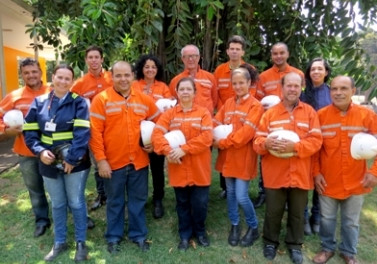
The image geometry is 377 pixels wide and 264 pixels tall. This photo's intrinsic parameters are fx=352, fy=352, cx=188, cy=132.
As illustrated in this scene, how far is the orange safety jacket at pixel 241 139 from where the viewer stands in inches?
133

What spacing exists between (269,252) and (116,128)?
6.34 feet

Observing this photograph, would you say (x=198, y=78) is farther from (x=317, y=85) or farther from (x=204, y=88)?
(x=317, y=85)

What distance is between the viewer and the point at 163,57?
16.3ft

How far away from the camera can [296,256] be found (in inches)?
135

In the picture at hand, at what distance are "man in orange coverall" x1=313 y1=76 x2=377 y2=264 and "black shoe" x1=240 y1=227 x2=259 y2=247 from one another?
0.68 m

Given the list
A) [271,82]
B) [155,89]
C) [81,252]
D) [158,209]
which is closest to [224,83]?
[271,82]

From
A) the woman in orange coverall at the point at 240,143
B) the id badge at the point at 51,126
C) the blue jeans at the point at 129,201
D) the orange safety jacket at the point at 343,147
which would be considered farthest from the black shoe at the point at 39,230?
the orange safety jacket at the point at 343,147

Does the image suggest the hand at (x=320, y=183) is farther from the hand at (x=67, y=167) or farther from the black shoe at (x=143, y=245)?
the hand at (x=67, y=167)

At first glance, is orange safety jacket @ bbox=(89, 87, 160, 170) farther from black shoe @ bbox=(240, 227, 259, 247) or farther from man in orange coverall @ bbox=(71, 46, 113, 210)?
black shoe @ bbox=(240, 227, 259, 247)

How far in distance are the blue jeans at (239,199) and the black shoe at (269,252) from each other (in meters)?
0.27

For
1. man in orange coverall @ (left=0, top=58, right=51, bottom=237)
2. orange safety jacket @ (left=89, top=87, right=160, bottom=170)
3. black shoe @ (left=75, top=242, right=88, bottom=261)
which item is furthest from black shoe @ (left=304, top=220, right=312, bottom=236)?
man in orange coverall @ (left=0, top=58, right=51, bottom=237)

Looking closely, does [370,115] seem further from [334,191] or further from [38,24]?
[38,24]

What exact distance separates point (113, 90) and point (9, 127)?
3.58 ft

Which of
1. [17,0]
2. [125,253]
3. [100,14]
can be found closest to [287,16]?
[100,14]
